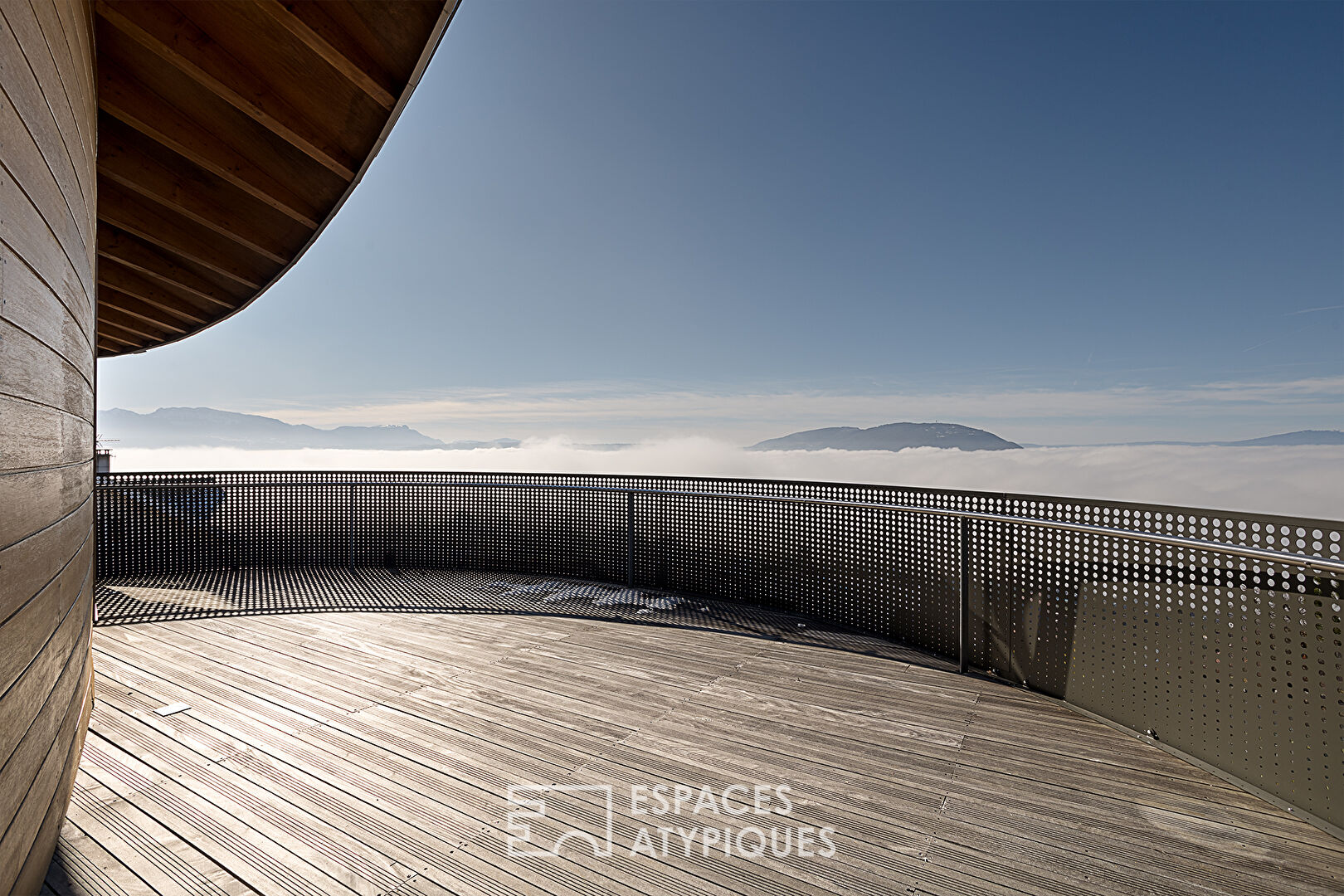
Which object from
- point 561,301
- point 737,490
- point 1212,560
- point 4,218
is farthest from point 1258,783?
point 561,301

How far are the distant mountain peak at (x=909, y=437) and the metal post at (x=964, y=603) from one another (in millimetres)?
26012

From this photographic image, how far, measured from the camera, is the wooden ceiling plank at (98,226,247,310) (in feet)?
11.3

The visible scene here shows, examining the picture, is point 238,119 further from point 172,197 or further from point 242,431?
point 242,431

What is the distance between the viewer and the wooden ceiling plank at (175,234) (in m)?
3.13

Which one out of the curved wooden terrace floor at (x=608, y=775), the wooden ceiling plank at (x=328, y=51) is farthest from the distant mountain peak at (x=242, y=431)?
the wooden ceiling plank at (x=328, y=51)

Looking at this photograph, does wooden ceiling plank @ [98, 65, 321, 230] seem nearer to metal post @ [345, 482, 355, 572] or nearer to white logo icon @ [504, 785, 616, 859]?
white logo icon @ [504, 785, 616, 859]

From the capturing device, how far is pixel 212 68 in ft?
7.48

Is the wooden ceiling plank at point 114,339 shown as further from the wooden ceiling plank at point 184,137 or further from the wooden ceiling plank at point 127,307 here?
the wooden ceiling plank at point 184,137

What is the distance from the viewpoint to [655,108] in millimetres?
9875

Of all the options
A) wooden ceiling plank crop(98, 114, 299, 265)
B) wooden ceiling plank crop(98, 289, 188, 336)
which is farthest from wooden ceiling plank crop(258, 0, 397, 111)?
wooden ceiling plank crop(98, 289, 188, 336)

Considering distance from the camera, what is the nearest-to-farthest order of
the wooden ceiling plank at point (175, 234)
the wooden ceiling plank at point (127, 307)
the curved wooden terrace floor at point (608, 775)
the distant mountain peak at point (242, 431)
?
the curved wooden terrace floor at point (608, 775)
the wooden ceiling plank at point (175, 234)
the wooden ceiling plank at point (127, 307)
the distant mountain peak at point (242, 431)

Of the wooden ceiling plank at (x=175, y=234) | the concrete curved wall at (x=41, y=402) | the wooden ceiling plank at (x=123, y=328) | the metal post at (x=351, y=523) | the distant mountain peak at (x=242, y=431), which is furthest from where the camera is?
the distant mountain peak at (x=242, y=431)

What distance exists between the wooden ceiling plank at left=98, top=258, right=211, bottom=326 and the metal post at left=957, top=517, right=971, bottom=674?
561cm

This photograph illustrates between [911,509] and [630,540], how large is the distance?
2616 mm
